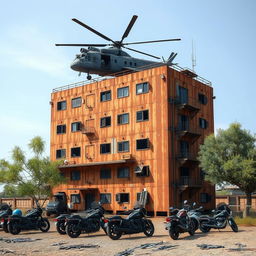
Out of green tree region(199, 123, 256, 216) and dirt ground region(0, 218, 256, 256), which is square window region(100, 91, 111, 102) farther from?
dirt ground region(0, 218, 256, 256)

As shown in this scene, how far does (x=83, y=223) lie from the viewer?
18.9m

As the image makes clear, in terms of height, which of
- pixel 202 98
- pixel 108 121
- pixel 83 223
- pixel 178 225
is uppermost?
pixel 202 98

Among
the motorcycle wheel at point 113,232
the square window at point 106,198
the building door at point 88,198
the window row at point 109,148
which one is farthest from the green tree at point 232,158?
the motorcycle wheel at point 113,232

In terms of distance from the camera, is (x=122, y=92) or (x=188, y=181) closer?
(x=188, y=181)

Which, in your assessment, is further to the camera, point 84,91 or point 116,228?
point 84,91

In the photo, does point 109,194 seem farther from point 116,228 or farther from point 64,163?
point 116,228

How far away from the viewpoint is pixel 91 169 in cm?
4144

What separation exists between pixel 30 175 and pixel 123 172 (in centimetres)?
941

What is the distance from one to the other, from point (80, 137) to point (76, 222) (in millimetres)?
24240

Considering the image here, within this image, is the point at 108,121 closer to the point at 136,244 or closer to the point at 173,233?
the point at 173,233

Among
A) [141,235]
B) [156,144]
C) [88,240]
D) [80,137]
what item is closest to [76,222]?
[88,240]

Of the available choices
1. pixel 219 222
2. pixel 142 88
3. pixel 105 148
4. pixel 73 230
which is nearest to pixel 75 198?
pixel 105 148

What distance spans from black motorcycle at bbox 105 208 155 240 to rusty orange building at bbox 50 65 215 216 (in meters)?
16.6

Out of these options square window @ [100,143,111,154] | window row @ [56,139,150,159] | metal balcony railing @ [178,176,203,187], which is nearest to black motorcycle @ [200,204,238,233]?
metal balcony railing @ [178,176,203,187]
